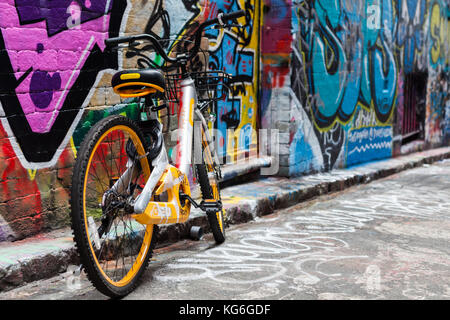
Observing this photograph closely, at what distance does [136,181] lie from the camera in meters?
3.02

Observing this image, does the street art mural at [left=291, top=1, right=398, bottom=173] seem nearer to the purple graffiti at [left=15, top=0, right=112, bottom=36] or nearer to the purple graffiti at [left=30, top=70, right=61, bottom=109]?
the purple graffiti at [left=15, top=0, right=112, bottom=36]

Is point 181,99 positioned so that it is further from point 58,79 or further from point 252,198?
point 252,198

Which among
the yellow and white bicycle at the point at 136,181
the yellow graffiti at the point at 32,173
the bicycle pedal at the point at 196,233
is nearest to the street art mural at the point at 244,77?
the yellow graffiti at the point at 32,173

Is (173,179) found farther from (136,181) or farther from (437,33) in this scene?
(437,33)

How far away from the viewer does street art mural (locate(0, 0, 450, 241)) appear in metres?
3.42

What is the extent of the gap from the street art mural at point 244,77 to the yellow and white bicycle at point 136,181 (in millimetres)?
435

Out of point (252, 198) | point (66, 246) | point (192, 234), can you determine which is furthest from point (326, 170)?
point (66, 246)

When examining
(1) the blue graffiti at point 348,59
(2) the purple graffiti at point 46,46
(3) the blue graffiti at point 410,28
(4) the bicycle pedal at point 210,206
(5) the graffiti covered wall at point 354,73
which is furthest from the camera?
(3) the blue graffiti at point 410,28

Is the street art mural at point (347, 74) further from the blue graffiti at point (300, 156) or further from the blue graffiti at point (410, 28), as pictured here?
the blue graffiti at point (410, 28)

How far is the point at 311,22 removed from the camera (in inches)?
270

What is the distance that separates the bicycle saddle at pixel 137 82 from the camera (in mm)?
2920

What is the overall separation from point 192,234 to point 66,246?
1080mm

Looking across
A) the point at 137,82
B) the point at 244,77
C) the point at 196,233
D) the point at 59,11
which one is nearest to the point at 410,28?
the point at 244,77
